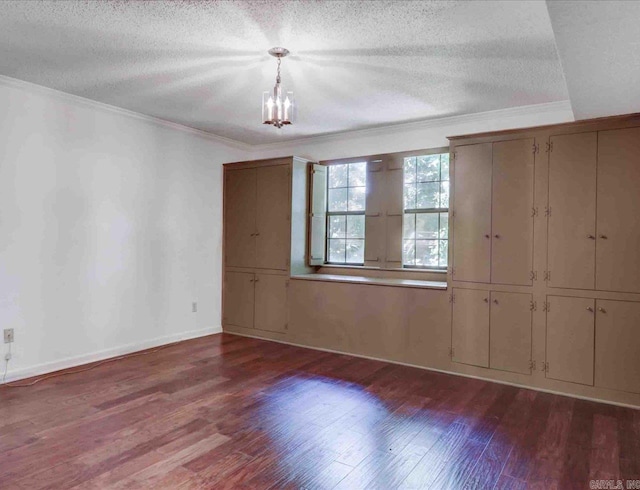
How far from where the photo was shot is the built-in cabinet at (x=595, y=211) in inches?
130

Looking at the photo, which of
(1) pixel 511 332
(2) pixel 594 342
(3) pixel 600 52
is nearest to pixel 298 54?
(3) pixel 600 52

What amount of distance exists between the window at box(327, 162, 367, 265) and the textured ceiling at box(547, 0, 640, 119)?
2.52 metres

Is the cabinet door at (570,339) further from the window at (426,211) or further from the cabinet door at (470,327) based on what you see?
A: the window at (426,211)

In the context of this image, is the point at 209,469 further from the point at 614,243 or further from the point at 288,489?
the point at 614,243

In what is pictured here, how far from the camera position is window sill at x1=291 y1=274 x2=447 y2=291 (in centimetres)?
420

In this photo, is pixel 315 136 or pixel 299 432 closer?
pixel 299 432

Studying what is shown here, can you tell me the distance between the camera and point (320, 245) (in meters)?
5.48

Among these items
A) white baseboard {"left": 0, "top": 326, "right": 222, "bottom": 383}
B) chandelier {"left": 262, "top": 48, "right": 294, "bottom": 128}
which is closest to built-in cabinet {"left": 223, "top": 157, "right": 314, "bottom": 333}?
white baseboard {"left": 0, "top": 326, "right": 222, "bottom": 383}

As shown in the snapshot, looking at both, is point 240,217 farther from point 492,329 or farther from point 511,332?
point 511,332

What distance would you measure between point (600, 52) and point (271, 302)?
4.10 metres

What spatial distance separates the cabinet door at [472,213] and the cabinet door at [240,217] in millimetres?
2636

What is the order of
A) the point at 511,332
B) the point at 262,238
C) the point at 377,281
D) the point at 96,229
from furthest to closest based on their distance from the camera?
the point at 262,238, the point at 377,281, the point at 96,229, the point at 511,332

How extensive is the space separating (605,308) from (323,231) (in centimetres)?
322

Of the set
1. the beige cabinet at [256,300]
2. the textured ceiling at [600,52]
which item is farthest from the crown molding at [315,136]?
the beige cabinet at [256,300]
